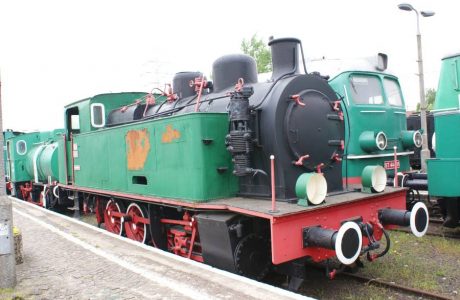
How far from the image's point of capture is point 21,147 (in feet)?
56.9

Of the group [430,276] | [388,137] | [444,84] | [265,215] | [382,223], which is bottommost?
[430,276]

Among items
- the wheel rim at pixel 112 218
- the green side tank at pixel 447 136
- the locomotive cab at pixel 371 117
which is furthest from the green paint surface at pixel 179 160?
the green side tank at pixel 447 136

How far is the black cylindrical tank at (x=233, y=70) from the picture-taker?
19.3 ft

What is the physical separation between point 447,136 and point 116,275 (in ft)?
17.1

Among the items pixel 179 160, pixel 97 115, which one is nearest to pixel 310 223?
pixel 179 160

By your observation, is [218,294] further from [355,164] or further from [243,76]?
[355,164]

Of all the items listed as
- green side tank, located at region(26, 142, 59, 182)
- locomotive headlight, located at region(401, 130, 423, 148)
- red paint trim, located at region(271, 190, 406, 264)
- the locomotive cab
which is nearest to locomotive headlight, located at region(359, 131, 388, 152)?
the locomotive cab

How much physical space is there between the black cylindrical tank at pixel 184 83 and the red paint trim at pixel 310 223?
11.2 ft

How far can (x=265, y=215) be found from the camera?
404 centimetres

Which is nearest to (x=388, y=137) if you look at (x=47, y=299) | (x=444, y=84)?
(x=444, y=84)

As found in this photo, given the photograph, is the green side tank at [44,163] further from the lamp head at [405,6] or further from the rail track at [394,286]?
the lamp head at [405,6]

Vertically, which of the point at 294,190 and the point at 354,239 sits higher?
the point at 294,190

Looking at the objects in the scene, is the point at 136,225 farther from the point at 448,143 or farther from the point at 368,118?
the point at 448,143

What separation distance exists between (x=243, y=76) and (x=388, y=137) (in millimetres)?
3886
